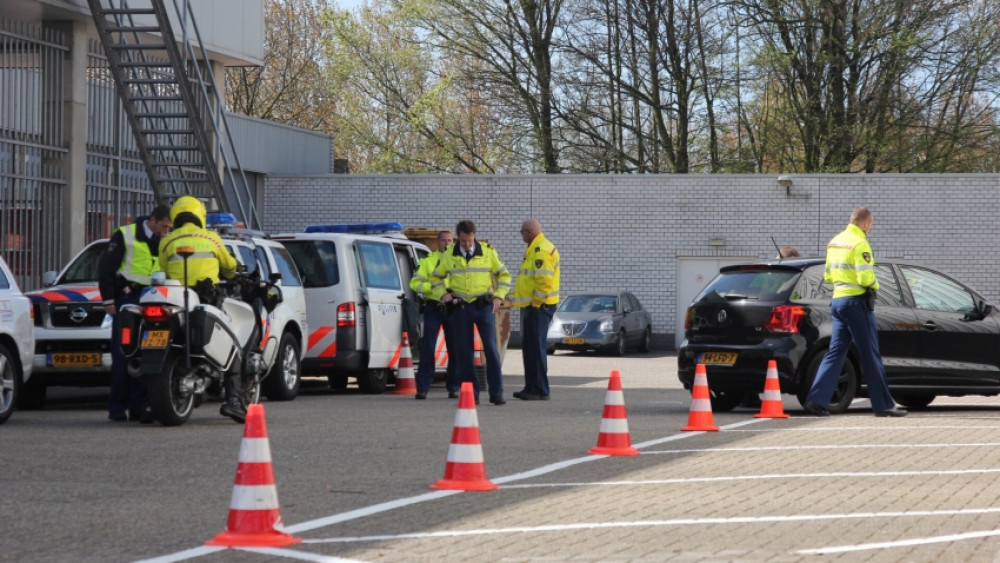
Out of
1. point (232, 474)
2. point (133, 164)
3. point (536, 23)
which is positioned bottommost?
point (232, 474)

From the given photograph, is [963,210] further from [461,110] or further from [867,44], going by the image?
[461,110]

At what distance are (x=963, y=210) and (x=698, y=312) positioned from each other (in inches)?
836

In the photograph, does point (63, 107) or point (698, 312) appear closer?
point (698, 312)

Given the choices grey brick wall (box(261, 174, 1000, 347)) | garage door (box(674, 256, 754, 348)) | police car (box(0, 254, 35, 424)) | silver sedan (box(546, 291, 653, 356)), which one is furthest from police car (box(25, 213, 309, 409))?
garage door (box(674, 256, 754, 348))

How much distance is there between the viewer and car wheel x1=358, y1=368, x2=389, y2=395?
1861cm

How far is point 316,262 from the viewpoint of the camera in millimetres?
18141

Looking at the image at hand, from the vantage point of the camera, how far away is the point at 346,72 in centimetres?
4650

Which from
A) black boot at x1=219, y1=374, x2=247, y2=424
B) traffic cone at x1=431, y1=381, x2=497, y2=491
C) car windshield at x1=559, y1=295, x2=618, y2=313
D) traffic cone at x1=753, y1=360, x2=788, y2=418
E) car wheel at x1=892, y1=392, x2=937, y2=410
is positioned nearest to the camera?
traffic cone at x1=431, y1=381, x2=497, y2=491

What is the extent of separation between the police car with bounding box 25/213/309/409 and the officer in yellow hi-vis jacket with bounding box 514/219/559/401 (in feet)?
8.09

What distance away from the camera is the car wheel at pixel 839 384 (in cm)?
1520

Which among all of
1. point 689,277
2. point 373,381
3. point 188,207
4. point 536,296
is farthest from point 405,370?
point 689,277

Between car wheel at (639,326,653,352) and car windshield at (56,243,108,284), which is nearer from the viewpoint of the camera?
car windshield at (56,243,108,284)

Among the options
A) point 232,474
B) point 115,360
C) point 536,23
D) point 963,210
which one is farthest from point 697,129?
point 232,474

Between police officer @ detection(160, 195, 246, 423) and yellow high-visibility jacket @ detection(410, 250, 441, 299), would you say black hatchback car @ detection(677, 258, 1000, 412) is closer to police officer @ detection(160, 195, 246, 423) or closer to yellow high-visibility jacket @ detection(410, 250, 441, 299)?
yellow high-visibility jacket @ detection(410, 250, 441, 299)
